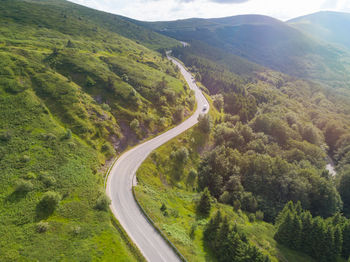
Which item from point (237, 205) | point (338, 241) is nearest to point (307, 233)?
point (338, 241)

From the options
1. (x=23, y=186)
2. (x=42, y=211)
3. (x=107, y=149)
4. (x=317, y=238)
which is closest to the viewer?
(x=42, y=211)

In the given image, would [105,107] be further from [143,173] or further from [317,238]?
[317,238]

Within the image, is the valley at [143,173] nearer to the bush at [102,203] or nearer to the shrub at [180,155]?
the bush at [102,203]

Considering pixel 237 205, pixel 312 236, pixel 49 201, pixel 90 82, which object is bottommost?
pixel 237 205

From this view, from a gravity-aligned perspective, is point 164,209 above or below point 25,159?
below

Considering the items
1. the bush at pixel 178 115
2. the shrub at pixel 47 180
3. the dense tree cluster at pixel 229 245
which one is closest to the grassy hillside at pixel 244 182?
the dense tree cluster at pixel 229 245
